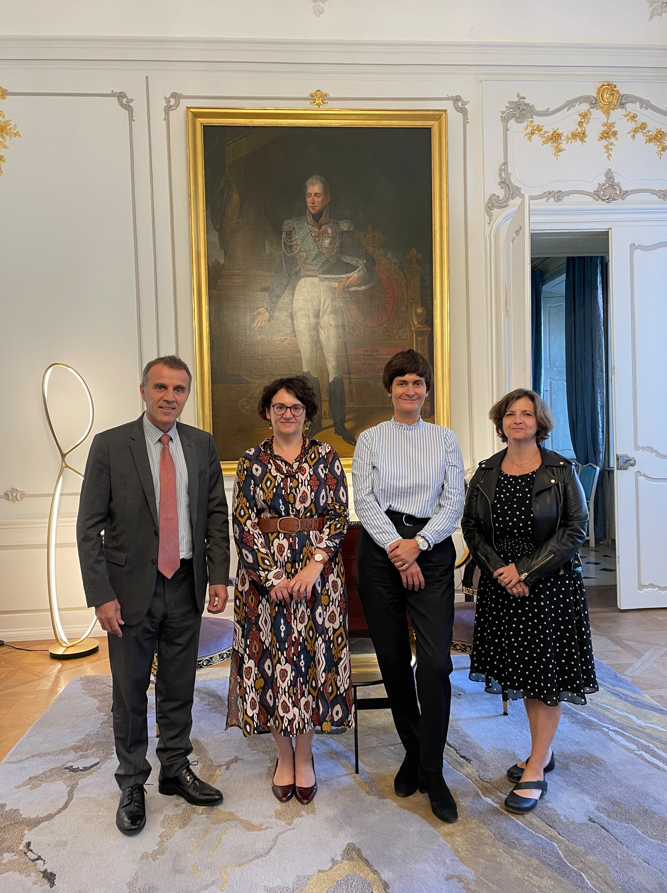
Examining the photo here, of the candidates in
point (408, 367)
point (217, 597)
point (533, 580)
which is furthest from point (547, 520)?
point (217, 597)

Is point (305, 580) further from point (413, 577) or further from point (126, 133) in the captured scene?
point (126, 133)

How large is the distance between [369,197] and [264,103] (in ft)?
3.42

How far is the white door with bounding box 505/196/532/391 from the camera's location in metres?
4.33

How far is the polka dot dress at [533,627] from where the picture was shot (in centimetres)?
238

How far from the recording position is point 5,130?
463 centimetres

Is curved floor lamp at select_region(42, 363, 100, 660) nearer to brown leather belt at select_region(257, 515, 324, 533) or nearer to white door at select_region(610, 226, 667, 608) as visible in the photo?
brown leather belt at select_region(257, 515, 324, 533)

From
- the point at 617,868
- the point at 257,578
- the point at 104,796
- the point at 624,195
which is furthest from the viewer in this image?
the point at 624,195

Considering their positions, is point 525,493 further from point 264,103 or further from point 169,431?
point 264,103

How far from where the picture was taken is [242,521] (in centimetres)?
245

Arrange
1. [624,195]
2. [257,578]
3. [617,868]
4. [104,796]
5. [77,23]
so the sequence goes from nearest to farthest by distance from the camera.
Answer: [617,868], [257,578], [104,796], [77,23], [624,195]

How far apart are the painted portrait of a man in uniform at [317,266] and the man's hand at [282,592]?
251 centimetres

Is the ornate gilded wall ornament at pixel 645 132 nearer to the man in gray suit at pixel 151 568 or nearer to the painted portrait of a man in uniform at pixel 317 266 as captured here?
the painted portrait of a man in uniform at pixel 317 266

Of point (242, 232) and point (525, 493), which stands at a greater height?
point (242, 232)

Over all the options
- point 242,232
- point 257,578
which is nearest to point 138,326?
point 242,232
